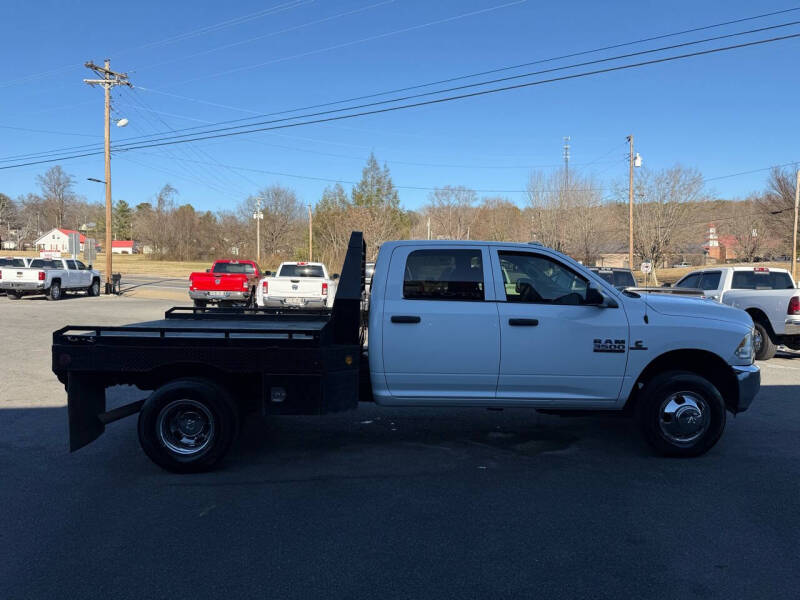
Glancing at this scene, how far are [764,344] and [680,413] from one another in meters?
7.86

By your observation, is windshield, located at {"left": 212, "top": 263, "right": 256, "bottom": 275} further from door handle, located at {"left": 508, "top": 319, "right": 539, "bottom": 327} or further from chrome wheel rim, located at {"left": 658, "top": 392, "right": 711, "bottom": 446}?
chrome wheel rim, located at {"left": 658, "top": 392, "right": 711, "bottom": 446}

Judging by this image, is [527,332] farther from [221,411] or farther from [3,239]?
[3,239]

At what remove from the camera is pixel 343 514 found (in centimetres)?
448

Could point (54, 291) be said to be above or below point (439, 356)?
below

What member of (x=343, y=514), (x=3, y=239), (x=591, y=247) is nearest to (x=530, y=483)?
(x=343, y=514)

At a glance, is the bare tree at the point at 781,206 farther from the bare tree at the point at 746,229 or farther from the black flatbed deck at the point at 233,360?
the black flatbed deck at the point at 233,360

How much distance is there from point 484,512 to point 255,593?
1.81 metres

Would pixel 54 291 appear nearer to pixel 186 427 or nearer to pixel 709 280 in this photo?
pixel 186 427

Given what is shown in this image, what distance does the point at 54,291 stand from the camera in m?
27.0

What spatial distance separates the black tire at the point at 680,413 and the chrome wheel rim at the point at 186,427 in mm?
3861

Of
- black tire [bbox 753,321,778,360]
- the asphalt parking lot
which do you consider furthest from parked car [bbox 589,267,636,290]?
the asphalt parking lot

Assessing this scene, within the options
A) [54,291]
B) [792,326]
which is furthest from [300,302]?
[54,291]

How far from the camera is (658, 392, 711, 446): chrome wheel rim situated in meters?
5.64

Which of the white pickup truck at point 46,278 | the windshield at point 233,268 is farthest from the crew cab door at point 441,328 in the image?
the white pickup truck at point 46,278
